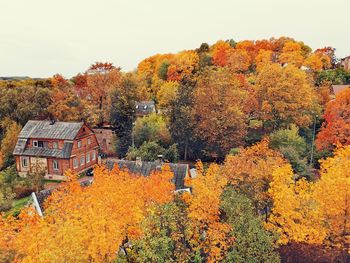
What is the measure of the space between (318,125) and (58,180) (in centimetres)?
4037

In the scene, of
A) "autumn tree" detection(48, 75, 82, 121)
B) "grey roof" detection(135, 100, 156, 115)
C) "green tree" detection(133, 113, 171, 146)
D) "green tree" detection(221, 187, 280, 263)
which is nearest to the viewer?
"green tree" detection(221, 187, 280, 263)

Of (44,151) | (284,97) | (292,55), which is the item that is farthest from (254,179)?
(292,55)

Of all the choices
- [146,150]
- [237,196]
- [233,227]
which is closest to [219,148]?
[146,150]

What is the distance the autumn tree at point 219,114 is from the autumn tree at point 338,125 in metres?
10.5

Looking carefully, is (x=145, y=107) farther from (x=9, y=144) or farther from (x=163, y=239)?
(x=163, y=239)

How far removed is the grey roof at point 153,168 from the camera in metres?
39.2

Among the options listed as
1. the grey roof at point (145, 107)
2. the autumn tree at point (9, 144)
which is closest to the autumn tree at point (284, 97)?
the grey roof at point (145, 107)

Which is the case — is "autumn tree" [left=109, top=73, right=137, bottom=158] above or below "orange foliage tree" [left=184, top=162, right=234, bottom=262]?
above

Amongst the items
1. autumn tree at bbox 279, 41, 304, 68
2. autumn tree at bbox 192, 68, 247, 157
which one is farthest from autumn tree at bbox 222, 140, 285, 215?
autumn tree at bbox 279, 41, 304, 68

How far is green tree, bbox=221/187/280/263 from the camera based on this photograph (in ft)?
72.8

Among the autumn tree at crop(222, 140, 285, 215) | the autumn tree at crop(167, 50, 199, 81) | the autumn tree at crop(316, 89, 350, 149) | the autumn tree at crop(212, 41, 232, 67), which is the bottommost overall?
the autumn tree at crop(222, 140, 285, 215)

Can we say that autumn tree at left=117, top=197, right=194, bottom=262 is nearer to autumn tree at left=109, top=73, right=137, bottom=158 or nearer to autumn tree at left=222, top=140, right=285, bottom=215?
autumn tree at left=222, top=140, right=285, bottom=215

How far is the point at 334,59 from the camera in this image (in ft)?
349

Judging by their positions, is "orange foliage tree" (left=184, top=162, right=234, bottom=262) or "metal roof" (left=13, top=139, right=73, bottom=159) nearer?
"orange foliage tree" (left=184, top=162, right=234, bottom=262)
